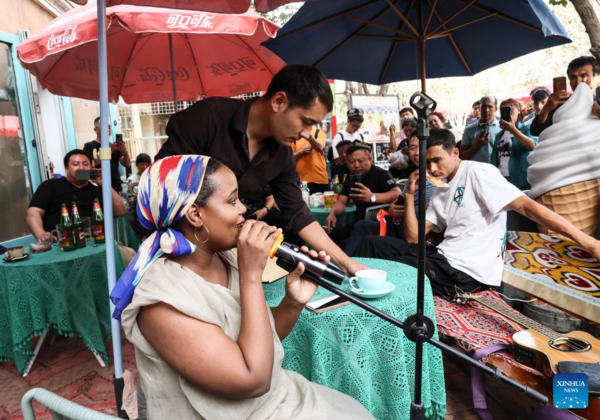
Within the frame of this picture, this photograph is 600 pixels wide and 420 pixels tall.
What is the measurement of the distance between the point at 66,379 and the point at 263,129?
2.61m

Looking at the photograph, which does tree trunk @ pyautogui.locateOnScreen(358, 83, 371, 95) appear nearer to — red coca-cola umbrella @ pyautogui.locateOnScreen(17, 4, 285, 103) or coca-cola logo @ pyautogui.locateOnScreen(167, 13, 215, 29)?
red coca-cola umbrella @ pyautogui.locateOnScreen(17, 4, 285, 103)

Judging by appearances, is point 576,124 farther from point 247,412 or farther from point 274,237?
point 247,412

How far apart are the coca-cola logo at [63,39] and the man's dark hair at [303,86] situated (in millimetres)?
2090

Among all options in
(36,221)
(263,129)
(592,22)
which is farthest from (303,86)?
(592,22)

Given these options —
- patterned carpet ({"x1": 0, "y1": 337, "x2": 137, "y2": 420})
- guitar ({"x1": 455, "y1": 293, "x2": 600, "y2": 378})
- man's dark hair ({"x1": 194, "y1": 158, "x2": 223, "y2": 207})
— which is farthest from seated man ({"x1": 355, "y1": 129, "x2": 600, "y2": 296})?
patterned carpet ({"x1": 0, "y1": 337, "x2": 137, "y2": 420})

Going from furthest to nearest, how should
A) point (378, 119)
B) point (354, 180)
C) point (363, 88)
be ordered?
point (363, 88) → point (378, 119) → point (354, 180)

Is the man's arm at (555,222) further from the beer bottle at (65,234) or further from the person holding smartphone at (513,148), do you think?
the beer bottle at (65,234)

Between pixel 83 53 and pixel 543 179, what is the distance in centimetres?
453

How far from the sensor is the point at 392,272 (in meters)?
2.04

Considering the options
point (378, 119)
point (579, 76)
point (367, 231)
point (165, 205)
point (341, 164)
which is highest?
point (579, 76)

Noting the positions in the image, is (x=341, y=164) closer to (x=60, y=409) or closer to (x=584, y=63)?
(x=584, y=63)

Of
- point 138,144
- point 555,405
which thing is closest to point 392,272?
point 555,405

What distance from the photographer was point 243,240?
1.14 metres

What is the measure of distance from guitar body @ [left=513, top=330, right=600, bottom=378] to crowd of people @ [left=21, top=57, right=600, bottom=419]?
575 mm
